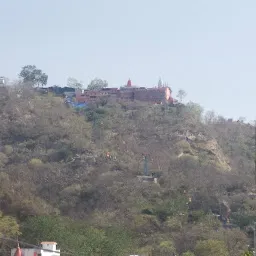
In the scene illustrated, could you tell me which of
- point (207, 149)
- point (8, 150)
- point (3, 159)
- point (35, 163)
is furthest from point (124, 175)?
point (207, 149)

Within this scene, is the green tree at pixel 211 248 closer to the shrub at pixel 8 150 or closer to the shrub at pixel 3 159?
the shrub at pixel 3 159

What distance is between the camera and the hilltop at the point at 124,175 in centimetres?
4272

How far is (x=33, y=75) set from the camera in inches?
3194

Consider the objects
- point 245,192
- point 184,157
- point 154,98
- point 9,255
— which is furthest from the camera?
point 154,98

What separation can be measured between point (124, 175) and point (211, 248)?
17.2 metres

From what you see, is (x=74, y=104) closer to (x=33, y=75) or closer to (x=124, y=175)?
(x=33, y=75)

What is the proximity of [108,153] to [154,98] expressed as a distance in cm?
1529

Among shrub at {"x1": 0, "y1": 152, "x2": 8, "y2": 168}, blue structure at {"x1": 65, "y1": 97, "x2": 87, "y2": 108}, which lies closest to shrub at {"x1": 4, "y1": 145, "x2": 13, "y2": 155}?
shrub at {"x1": 0, "y1": 152, "x2": 8, "y2": 168}

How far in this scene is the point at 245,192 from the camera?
56062 mm

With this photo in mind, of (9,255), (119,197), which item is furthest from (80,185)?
(9,255)

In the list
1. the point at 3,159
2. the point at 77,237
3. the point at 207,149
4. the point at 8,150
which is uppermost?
the point at 207,149

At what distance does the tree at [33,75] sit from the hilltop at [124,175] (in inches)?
333

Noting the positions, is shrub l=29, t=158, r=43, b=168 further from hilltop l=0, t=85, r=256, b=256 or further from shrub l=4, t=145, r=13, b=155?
shrub l=4, t=145, r=13, b=155

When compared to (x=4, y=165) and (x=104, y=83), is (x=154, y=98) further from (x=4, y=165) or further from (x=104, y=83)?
(x=4, y=165)
